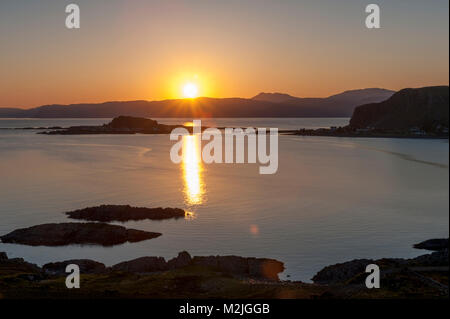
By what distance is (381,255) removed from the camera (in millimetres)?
36875

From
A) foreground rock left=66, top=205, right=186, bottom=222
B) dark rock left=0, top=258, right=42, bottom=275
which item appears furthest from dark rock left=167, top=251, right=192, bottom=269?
foreground rock left=66, top=205, right=186, bottom=222

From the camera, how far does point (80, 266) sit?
3306 centimetres

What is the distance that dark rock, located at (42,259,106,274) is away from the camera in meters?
32.5

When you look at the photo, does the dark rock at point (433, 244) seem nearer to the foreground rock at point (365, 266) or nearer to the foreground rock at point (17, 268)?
the foreground rock at point (365, 266)

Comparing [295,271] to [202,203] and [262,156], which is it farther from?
[262,156]

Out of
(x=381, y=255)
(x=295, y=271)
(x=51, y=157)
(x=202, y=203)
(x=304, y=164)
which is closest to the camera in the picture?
(x=295, y=271)

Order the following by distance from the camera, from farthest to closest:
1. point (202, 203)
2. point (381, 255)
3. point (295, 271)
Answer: point (202, 203) → point (381, 255) → point (295, 271)

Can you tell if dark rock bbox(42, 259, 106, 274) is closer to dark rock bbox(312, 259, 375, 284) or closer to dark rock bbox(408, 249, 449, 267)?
dark rock bbox(312, 259, 375, 284)

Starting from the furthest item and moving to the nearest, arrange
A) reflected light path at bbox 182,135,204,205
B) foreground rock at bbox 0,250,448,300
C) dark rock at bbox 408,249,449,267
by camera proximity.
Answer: reflected light path at bbox 182,135,204,205 < dark rock at bbox 408,249,449,267 < foreground rock at bbox 0,250,448,300

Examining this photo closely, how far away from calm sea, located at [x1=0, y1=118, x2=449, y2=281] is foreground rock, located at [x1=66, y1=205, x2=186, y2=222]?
1.76 metres

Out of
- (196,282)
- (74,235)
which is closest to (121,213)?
(74,235)

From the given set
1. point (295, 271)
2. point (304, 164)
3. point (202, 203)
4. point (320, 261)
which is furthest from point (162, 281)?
point (304, 164)
